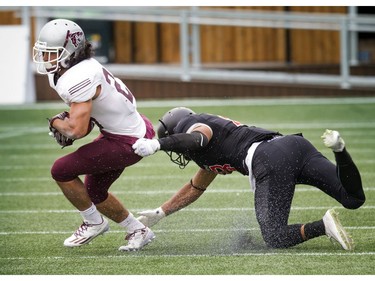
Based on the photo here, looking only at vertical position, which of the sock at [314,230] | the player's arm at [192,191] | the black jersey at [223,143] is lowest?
the sock at [314,230]

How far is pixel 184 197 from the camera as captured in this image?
6.73 meters

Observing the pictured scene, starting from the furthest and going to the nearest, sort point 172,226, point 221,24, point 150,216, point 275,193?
point 221,24
point 172,226
point 150,216
point 275,193

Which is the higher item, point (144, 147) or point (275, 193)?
point (144, 147)

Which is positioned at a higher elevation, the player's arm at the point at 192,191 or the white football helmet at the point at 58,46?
the white football helmet at the point at 58,46

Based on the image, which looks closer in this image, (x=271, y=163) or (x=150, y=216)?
(x=271, y=163)

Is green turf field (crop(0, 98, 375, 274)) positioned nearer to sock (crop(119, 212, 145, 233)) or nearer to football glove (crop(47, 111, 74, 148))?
sock (crop(119, 212, 145, 233))

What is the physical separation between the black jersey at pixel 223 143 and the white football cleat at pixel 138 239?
568mm

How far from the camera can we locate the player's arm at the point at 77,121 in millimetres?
5883

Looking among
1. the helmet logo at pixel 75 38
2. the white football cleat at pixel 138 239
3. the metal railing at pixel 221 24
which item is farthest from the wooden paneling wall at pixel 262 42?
the helmet logo at pixel 75 38

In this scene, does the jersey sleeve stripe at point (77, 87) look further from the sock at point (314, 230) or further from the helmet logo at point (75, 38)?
the sock at point (314, 230)

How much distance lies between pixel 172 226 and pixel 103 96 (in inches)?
54.8

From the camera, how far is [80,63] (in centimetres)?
607

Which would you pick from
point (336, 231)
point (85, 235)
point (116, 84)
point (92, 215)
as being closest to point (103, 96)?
point (116, 84)

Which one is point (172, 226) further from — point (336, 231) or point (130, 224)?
point (336, 231)
